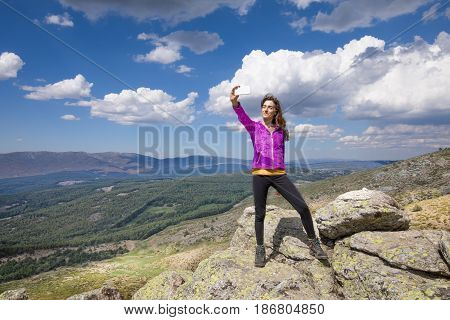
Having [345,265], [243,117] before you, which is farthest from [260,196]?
[345,265]

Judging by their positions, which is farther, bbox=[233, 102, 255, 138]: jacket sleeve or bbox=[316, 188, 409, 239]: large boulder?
bbox=[316, 188, 409, 239]: large boulder

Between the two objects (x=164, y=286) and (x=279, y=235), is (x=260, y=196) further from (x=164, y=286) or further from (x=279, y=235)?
(x=164, y=286)

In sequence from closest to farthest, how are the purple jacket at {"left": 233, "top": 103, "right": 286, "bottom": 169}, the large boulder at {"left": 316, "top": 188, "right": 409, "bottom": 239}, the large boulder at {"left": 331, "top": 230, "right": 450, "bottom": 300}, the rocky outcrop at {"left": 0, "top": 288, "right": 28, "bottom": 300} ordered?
the large boulder at {"left": 331, "top": 230, "right": 450, "bottom": 300} < the purple jacket at {"left": 233, "top": 103, "right": 286, "bottom": 169} < the large boulder at {"left": 316, "top": 188, "right": 409, "bottom": 239} < the rocky outcrop at {"left": 0, "top": 288, "right": 28, "bottom": 300}

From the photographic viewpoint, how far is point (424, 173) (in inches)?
3907

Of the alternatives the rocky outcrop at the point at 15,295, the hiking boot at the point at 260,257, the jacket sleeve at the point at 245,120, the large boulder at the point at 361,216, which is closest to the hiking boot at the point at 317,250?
the large boulder at the point at 361,216

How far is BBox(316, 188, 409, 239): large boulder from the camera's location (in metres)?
14.1

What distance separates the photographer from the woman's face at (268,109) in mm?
12922

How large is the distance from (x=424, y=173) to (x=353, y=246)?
10290 centimetres

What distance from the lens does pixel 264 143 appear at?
1279 cm

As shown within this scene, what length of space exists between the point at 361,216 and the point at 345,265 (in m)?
2.46

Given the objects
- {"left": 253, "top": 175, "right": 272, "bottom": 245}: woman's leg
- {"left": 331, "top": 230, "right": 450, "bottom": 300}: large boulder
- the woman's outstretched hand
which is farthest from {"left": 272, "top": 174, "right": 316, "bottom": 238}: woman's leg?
the woman's outstretched hand

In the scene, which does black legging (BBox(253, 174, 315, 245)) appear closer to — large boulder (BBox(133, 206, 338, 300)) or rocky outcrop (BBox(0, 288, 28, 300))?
large boulder (BBox(133, 206, 338, 300))
